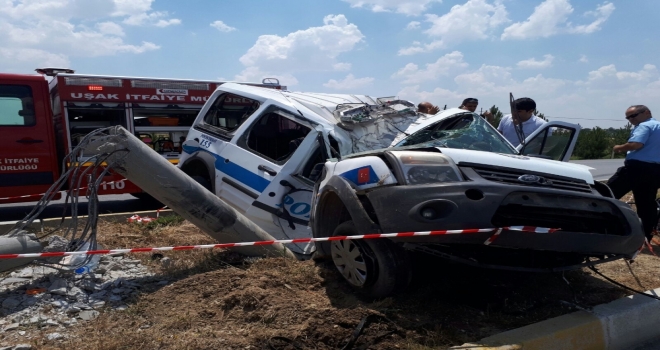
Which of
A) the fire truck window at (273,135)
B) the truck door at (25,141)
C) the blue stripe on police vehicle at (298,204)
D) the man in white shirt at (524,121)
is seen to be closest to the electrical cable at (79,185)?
the blue stripe on police vehicle at (298,204)

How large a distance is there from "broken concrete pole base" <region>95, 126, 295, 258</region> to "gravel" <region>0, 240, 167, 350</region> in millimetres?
657

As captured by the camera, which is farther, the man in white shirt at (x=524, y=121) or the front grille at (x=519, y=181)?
the man in white shirt at (x=524, y=121)

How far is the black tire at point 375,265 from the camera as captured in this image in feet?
11.3

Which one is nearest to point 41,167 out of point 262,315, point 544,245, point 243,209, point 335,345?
point 243,209

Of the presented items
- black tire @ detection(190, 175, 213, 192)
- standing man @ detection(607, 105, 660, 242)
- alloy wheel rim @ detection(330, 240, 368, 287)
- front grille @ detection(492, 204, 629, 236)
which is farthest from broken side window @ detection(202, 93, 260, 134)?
standing man @ detection(607, 105, 660, 242)

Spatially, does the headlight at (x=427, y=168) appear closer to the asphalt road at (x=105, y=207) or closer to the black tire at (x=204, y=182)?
the black tire at (x=204, y=182)

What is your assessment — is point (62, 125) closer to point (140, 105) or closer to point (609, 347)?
point (140, 105)

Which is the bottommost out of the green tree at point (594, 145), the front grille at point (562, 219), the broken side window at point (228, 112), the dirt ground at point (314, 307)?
the green tree at point (594, 145)

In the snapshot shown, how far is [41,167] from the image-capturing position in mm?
8188

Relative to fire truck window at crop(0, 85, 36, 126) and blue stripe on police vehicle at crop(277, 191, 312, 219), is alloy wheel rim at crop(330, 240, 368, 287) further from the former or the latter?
fire truck window at crop(0, 85, 36, 126)

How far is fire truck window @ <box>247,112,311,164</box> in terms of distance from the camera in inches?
238

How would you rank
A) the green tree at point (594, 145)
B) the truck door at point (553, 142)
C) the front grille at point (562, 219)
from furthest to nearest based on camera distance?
the green tree at point (594, 145), the truck door at point (553, 142), the front grille at point (562, 219)

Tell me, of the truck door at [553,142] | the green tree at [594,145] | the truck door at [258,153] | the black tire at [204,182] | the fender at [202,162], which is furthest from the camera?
the green tree at [594,145]

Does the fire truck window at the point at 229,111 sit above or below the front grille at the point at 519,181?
above
